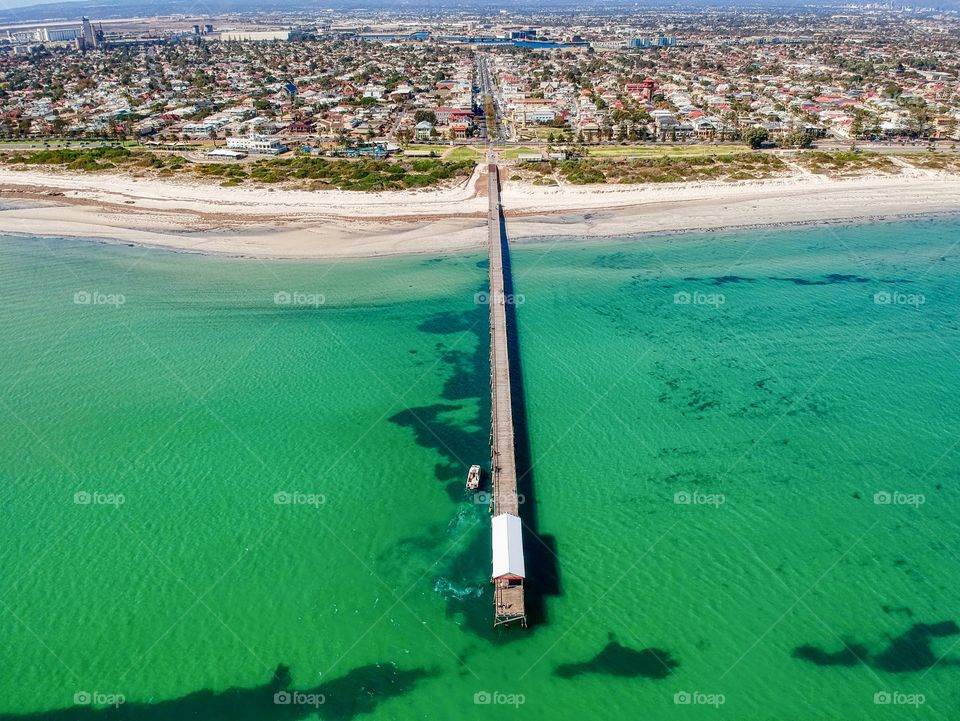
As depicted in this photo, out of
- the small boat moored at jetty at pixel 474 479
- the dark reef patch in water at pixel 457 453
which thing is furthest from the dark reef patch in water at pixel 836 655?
the small boat moored at jetty at pixel 474 479

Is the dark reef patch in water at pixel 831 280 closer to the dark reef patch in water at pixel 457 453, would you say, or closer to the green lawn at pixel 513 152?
the dark reef patch in water at pixel 457 453

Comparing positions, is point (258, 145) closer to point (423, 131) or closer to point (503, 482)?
point (423, 131)

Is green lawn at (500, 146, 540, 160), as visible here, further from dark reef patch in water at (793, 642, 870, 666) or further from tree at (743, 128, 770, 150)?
dark reef patch in water at (793, 642, 870, 666)

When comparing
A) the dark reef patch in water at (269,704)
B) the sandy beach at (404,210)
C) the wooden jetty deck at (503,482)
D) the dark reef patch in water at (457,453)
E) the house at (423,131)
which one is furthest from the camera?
the house at (423,131)

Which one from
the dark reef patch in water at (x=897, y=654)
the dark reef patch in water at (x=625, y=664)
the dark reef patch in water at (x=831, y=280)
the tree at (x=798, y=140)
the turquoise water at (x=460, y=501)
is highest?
the tree at (x=798, y=140)

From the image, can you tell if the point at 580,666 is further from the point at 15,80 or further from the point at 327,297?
the point at 15,80

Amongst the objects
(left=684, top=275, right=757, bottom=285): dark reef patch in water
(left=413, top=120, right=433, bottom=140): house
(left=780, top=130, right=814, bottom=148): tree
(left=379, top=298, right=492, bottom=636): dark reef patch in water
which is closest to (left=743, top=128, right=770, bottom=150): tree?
(left=780, top=130, right=814, bottom=148): tree
